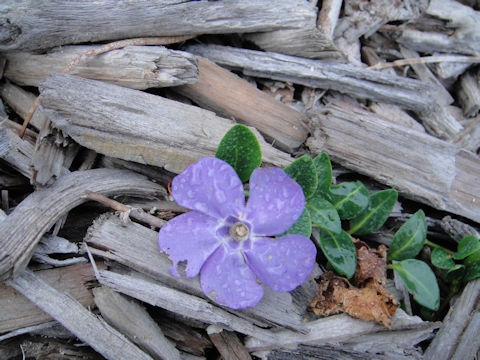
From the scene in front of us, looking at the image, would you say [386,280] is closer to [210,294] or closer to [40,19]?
[210,294]

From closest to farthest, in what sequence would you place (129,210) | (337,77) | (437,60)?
1. (129,210)
2. (337,77)
3. (437,60)

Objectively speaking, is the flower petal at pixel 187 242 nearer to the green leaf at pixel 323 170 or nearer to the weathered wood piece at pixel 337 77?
the green leaf at pixel 323 170

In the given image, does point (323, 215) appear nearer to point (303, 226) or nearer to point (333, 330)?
point (303, 226)

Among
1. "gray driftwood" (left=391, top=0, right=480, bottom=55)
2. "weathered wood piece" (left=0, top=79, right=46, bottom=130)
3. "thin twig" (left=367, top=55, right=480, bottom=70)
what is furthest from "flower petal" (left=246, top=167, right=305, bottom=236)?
"gray driftwood" (left=391, top=0, right=480, bottom=55)

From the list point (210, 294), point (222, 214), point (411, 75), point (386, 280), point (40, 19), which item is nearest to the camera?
point (210, 294)

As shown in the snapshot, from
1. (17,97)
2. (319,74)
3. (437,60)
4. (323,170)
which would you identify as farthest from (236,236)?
(437,60)

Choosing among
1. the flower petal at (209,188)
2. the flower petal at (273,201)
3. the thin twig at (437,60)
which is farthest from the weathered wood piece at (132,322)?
the thin twig at (437,60)

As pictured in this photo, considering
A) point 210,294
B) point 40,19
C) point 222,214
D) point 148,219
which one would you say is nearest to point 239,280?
point 210,294

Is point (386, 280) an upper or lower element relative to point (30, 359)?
upper

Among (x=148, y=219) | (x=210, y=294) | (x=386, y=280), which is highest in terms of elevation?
(x=148, y=219)
